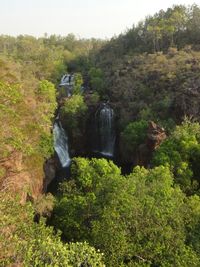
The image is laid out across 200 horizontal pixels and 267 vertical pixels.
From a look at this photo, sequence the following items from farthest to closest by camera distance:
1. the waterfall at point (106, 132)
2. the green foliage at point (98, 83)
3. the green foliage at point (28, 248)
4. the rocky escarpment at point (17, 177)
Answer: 1. the green foliage at point (98, 83)
2. the waterfall at point (106, 132)
3. the rocky escarpment at point (17, 177)
4. the green foliage at point (28, 248)

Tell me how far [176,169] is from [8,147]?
11.7m

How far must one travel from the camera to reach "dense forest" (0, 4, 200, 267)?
46.0 ft

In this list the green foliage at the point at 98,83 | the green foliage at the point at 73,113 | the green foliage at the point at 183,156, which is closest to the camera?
the green foliage at the point at 183,156

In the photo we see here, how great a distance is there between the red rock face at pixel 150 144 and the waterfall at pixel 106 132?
9.47m

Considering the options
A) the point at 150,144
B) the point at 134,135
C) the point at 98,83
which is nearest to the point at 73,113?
the point at 134,135

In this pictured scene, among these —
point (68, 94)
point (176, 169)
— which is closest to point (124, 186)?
point (176, 169)

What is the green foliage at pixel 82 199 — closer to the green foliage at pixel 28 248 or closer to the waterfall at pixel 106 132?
the green foliage at pixel 28 248

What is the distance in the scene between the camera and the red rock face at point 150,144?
28.2 meters

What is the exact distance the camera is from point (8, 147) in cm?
1873

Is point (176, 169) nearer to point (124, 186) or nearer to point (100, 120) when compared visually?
point (124, 186)

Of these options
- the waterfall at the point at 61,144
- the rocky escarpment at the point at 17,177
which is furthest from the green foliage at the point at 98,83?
the rocky escarpment at the point at 17,177

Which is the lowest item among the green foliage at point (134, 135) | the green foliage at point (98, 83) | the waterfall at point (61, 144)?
the waterfall at point (61, 144)

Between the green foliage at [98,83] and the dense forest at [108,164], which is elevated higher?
the green foliage at [98,83]

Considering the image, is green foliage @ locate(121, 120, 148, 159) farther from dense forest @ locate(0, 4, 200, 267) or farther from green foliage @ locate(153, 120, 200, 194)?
green foliage @ locate(153, 120, 200, 194)
